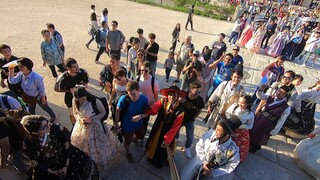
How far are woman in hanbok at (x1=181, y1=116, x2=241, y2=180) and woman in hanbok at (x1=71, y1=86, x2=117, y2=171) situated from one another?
1536mm

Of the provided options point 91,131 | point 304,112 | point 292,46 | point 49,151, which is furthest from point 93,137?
point 292,46

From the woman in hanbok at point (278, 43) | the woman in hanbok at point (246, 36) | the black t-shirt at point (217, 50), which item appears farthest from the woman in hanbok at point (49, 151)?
the woman in hanbok at point (246, 36)

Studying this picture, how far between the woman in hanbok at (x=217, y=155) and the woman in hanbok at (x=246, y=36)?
10.8 meters

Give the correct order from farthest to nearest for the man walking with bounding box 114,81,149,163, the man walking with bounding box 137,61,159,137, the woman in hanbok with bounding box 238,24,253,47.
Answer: the woman in hanbok with bounding box 238,24,253,47 < the man walking with bounding box 137,61,159,137 < the man walking with bounding box 114,81,149,163

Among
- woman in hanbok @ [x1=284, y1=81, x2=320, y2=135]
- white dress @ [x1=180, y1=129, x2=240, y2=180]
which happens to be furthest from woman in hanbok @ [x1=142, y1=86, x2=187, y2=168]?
woman in hanbok @ [x1=284, y1=81, x2=320, y2=135]

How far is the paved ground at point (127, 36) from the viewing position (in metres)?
4.34

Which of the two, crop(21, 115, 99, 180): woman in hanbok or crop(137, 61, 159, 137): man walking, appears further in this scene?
crop(137, 61, 159, 137): man walking

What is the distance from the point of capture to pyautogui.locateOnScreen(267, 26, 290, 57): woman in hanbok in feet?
36.5

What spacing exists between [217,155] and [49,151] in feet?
7.50

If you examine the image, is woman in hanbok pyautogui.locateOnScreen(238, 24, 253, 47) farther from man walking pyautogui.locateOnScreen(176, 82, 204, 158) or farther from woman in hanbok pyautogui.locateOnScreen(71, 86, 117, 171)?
woman in hanbok pyautogui.locateOnScreen(71, 86, 117, 171)

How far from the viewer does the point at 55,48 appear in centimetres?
594

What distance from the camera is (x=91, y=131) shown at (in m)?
3.51

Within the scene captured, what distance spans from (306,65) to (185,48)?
810 centimetres

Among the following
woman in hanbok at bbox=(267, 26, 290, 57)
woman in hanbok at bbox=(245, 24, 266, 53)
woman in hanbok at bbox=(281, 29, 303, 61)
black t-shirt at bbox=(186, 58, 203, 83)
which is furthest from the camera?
woman in hanbok at bbox=(245, 24, 266, 53)
